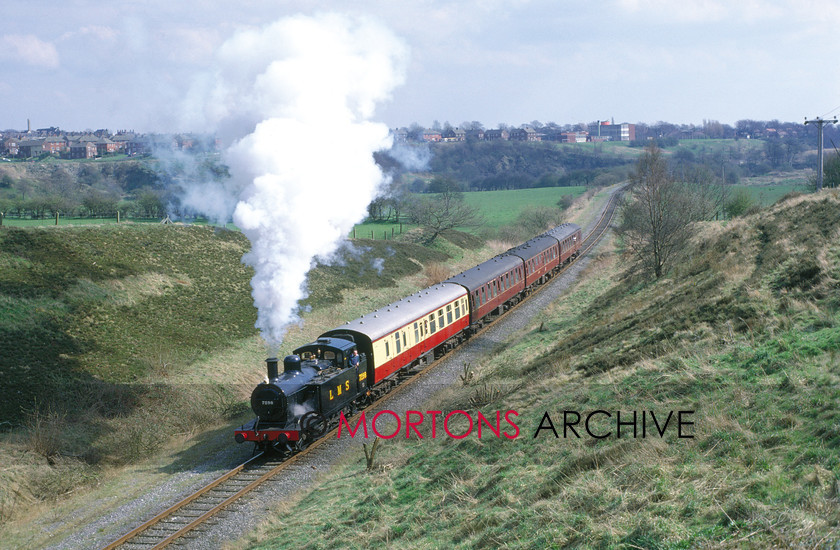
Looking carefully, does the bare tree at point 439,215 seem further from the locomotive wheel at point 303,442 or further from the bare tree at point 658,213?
the locomotive wheel at point 303,442

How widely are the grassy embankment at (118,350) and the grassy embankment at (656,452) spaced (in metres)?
7.33

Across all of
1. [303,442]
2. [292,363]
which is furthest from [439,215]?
[303,442]

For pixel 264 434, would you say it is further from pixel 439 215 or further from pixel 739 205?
pixel 739 205

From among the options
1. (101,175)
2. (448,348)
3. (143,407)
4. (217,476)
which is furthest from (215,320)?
(101,175)

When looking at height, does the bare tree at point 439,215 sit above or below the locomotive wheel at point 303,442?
above

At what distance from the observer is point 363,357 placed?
22969 mm

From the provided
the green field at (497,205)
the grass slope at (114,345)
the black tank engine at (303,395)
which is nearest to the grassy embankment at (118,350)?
the grass slope at (114,345)

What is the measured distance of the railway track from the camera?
14461 mm

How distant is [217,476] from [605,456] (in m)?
11.3

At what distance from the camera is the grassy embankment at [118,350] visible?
62.8 ft

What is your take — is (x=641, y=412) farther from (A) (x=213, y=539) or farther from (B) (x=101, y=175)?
(B) (x=101, y=175)

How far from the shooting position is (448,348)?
31.3 meters

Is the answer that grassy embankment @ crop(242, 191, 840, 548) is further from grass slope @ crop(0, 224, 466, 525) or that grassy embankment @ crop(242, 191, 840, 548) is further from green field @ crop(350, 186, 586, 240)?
green field @ crop(350, 186, 586, 240)

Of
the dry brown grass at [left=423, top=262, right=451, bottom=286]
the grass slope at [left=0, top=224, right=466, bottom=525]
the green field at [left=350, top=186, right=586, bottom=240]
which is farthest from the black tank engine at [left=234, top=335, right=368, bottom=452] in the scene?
the green field at [left=350, top=186, right=586, bottom=240]
